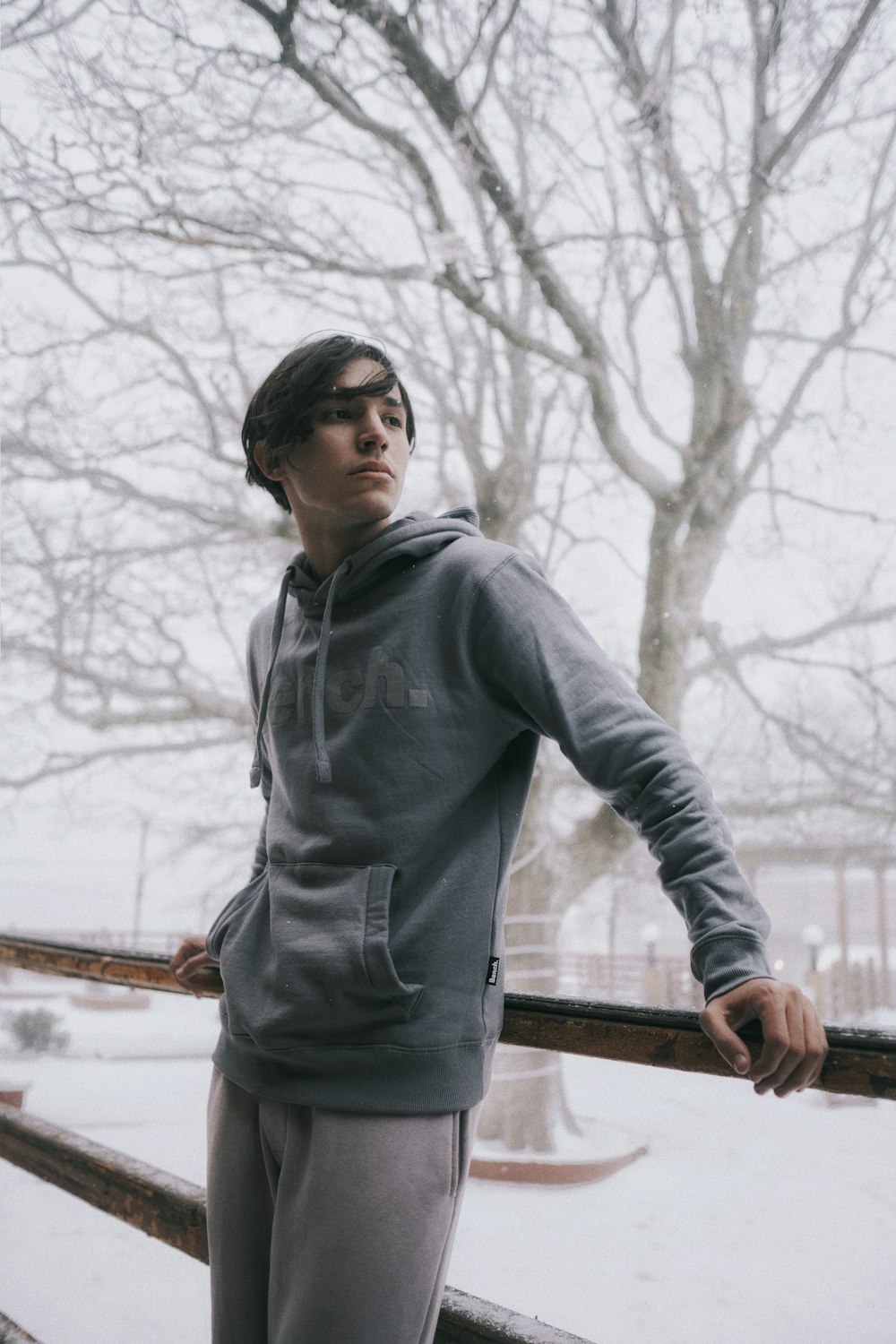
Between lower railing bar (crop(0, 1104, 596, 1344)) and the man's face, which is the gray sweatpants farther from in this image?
the man's face

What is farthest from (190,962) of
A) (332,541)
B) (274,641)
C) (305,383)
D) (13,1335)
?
(13,1335)

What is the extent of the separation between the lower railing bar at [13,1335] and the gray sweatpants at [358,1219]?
85 centimetres

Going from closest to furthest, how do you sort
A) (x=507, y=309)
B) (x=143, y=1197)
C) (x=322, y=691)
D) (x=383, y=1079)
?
(x=383, y=1079) → (x=322, y=691) → (x=143, y=1197) → (x=507, y=309)

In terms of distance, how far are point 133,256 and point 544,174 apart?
237 centimetres

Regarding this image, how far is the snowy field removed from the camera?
7.54 feet

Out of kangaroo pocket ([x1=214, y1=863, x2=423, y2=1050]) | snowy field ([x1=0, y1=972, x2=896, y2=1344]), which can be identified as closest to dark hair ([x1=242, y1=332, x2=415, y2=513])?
kangaroo pocket ([x1=214, y1=863, x2=423, y2=1050])

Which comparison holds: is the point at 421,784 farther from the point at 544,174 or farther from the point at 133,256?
the point at 133,256

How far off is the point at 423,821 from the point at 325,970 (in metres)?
0.12

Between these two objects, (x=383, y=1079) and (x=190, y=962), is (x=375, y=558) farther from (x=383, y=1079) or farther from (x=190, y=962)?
(x=190, y=962)

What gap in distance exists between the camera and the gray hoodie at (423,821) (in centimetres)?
60

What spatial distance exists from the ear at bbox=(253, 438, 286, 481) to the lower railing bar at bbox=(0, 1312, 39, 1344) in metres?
1.24

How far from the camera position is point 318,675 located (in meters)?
0.73

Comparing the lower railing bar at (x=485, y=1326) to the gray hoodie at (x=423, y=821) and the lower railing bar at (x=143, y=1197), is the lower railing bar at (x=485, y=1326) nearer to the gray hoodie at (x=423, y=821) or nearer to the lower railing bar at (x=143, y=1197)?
the lower railing bar at (x=143, y=1197)

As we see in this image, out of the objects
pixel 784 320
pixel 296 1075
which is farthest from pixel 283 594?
pixel 784 320
